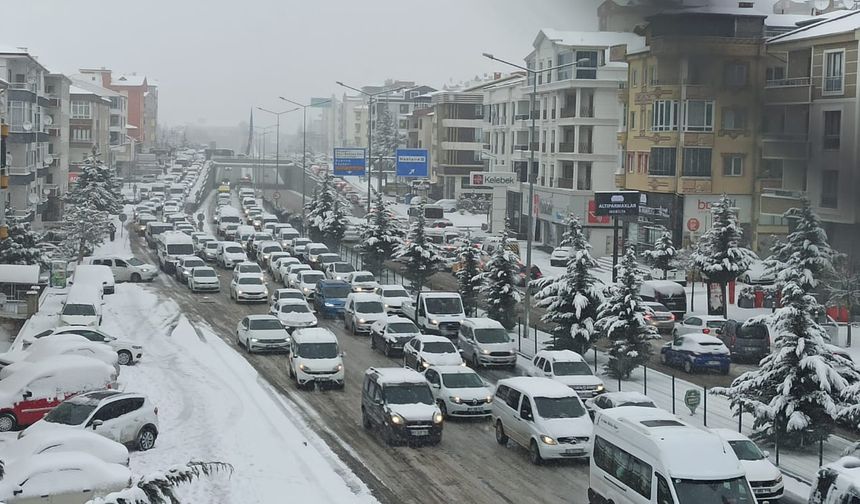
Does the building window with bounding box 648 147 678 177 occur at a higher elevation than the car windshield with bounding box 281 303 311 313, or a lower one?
higher

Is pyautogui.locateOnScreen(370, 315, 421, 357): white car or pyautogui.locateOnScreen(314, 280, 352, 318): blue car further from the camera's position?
pyautogui.locateOnScreen(314, 280, 352, 318): blue car

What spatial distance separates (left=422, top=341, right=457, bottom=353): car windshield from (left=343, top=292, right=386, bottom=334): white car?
30.4ft

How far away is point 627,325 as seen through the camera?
28.8m

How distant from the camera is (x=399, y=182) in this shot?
14300cm

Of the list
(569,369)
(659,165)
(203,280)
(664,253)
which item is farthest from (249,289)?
(659,165)

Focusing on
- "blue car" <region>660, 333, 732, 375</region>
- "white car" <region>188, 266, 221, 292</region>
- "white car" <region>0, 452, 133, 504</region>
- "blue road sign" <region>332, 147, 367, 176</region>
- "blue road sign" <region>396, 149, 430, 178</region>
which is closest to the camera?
"white car" <region>0, 452, 133, 504</region>

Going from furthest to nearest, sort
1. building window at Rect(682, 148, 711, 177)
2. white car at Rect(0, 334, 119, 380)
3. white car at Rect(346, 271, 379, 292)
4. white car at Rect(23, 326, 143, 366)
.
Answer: white car at Rect(346, 271, 379, 292) → white car at Rect(23, 326, 143, 366) → white car at Rect(0, 334, 119, 380) → building window at Rect(682, 148, 711, 177)

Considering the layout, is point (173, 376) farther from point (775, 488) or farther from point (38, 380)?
point (775, 488)

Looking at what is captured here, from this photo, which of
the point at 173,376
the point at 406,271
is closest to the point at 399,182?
the point at 406,271

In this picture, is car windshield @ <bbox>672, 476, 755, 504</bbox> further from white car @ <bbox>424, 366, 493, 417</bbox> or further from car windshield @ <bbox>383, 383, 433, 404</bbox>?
white car @ <bbox>424, 366, 493, 417</bbox>

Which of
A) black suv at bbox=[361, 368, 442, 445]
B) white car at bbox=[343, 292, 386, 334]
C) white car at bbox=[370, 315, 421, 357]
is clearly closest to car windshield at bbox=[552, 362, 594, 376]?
black suv at bbox=[361, 368, 442, 445]

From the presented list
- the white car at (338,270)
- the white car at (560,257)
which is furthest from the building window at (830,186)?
the white car at (560,257)

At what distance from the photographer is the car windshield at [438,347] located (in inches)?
1186

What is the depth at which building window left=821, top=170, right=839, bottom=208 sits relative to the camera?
2793 millimetres
